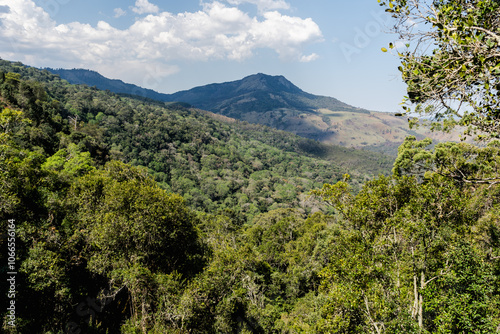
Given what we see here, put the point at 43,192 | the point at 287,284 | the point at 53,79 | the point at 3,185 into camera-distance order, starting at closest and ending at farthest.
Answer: the point at 3,185 < the point at 43,192 < the point at 287,284 < the point at 53,79

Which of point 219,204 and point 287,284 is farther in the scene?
point 219,204

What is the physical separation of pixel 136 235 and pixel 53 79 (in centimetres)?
22515

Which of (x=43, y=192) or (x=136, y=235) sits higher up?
(x=43, y=192)

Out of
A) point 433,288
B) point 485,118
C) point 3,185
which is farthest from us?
point 3,185

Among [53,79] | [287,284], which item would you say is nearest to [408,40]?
[287,284]

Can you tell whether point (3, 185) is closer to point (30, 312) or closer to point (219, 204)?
point (30, 312)

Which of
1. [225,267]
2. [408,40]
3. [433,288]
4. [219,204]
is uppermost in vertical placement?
[408,40]

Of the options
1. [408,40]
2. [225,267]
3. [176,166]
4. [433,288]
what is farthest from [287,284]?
[176,166]

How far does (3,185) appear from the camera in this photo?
1530cm

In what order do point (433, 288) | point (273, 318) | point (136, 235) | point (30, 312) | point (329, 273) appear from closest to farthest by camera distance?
point (433, 288), point (329, 273), point (30, 312), point (136, 235), point (273, 318)

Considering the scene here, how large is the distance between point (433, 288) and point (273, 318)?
56.0 feet

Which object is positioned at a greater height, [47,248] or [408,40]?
[408,40]

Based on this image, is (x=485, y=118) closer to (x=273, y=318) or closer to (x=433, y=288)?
(x=433, y=288)

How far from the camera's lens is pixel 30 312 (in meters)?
13.1
